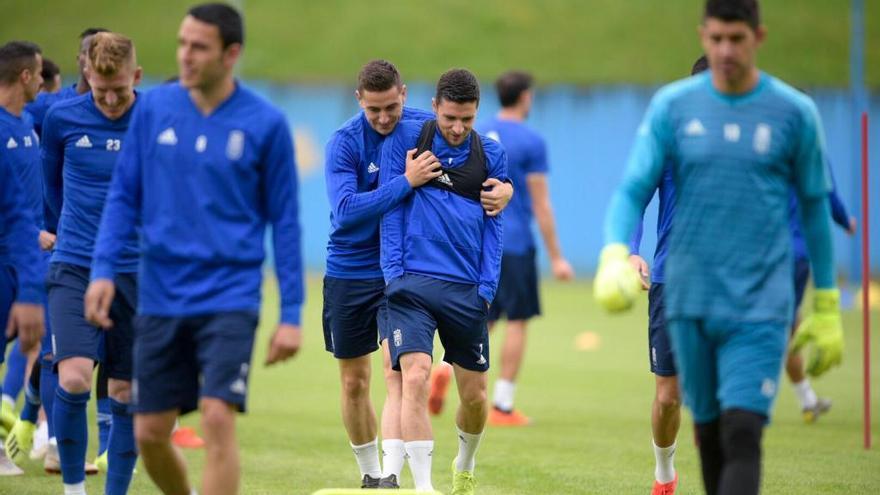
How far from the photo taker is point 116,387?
7527mm

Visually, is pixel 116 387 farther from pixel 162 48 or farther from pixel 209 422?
pixel 162 48

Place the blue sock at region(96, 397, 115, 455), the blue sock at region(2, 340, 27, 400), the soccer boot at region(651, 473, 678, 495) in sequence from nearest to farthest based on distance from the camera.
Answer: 1. the soccer boot at region(651, 473, 678, 495)
2. the blue sock at region(96, 397, 115, 455)
3. the blue sock at region(2, 340, 27, 400)

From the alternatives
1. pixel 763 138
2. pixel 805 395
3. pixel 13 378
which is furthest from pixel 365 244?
pixel 805 395

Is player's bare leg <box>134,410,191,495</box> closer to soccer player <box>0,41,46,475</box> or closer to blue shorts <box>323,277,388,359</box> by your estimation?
soccer player <box>0,41,46,475</box>

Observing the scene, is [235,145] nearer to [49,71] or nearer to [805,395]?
[49,71]

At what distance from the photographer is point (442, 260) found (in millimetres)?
7996

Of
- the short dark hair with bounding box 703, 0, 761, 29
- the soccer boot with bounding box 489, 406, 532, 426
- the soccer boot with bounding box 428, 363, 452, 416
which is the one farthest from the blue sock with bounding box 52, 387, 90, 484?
the soccer boot with bounding box 489, 406, 532, 426

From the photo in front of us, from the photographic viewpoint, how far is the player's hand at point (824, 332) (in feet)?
19.2

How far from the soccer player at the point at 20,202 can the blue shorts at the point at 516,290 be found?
523 centimetres

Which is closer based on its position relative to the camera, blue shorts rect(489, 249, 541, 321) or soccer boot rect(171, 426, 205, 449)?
soccer boot rect(171, 426, 205, 449)

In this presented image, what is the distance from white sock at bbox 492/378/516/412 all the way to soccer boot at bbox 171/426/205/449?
112 inches

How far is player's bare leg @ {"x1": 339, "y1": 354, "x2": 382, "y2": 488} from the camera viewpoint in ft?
28.3

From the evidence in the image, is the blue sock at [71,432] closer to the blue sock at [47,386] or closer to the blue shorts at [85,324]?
the blue shorts at [85,324]

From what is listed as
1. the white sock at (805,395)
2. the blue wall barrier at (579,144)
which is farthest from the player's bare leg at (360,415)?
the blue wall barrier at (579,144)
